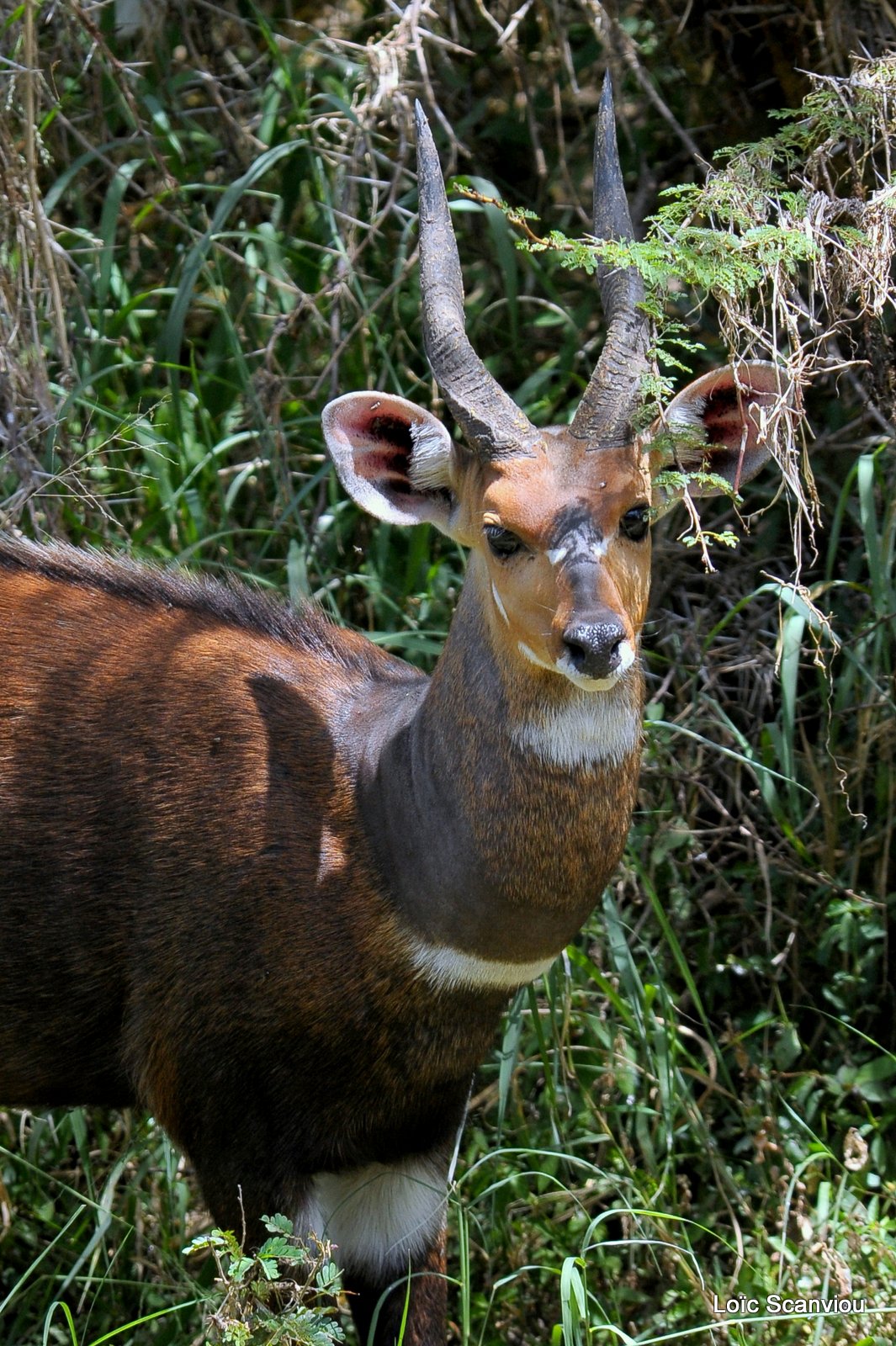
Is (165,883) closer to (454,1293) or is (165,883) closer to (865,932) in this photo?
(454,1293)

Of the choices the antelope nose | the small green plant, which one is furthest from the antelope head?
the small green plant

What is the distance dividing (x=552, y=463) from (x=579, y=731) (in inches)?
18.3

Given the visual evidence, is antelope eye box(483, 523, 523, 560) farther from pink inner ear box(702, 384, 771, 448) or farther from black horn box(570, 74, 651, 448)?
pink inner ear box(702, 384, 771, 448)

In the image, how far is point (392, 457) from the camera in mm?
3219

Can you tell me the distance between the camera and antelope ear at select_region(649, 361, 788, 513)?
9.91ft

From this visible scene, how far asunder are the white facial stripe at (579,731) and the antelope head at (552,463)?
83 mm

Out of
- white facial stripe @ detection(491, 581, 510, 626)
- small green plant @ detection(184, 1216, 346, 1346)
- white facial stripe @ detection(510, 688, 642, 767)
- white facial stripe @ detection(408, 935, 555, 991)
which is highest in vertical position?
white facial stripe @ detection(491, 581, 510, 626)

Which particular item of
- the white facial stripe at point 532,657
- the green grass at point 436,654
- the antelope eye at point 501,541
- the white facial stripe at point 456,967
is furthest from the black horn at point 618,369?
the white facial stripe at point 456,967

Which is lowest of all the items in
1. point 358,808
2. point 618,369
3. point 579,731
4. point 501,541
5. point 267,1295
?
point 267,1295

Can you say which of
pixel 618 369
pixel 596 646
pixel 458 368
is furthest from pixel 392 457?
pixel 596 646

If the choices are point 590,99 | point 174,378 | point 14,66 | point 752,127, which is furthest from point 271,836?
point 590,99

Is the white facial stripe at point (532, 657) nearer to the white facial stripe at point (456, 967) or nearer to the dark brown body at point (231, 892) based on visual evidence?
the dark brown body at point (231, 892)

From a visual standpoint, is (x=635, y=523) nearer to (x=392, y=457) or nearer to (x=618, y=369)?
(x=618, y=369)

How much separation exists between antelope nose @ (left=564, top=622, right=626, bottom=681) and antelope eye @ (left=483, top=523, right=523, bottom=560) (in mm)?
294
